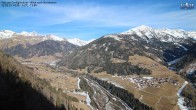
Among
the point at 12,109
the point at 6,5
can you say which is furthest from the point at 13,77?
the point at 6,5

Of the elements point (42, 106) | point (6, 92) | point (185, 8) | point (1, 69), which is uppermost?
point (185, 8)

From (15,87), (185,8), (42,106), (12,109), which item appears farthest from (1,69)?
Result: (185,8)

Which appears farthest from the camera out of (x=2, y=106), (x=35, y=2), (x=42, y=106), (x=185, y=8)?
(x=42, y=106)

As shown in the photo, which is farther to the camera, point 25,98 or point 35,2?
point 25,98

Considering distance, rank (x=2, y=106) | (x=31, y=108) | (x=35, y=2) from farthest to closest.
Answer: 1. (x=31, y=108)
2. (x=2, y=106)
3. (x=35, y=2)

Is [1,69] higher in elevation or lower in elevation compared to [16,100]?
higher

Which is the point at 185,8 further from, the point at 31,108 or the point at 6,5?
the point at 31,108

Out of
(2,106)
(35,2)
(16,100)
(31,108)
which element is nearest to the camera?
(35,2)

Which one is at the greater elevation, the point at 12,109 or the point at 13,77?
the point at 13,77

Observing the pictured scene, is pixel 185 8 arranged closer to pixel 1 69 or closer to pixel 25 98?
pixel 25 98
